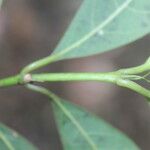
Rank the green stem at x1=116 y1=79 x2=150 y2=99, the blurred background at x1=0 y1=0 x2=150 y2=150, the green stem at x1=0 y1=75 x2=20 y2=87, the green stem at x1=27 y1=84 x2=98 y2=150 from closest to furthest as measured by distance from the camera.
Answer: the green stem at x1=116 y1=79 x2=150 y2=99
the green stem at x1=0 y1=75 x2=20 y2=87
the green stem at x1=27 y1=84 x2=98 y2=150
the blurred background at x1=0 y1=0 x2=150 y2=150

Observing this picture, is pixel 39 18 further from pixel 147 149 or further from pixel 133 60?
pixel 147 149

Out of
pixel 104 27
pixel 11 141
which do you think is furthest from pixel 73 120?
pixel 104 27

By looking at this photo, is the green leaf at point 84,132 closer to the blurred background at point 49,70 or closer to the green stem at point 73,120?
the green stem at point 73,120

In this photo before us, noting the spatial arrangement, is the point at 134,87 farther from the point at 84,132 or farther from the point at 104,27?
the point at 84,132

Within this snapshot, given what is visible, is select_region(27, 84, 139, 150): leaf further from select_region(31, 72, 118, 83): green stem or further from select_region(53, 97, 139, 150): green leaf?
select_region(31, 72, 118, 83): green stem

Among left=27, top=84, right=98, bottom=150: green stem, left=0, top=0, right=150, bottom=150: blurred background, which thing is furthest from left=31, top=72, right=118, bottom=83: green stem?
left=0, top=0, right=150, bottom=150: blurred background

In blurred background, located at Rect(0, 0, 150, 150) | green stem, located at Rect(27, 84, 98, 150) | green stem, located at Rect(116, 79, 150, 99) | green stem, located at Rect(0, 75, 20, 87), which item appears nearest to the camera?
green stem, located at Rect(116, 79, 150, 99)

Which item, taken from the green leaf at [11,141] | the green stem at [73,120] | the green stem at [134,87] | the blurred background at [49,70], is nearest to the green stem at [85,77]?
the green stem at [134,87]
